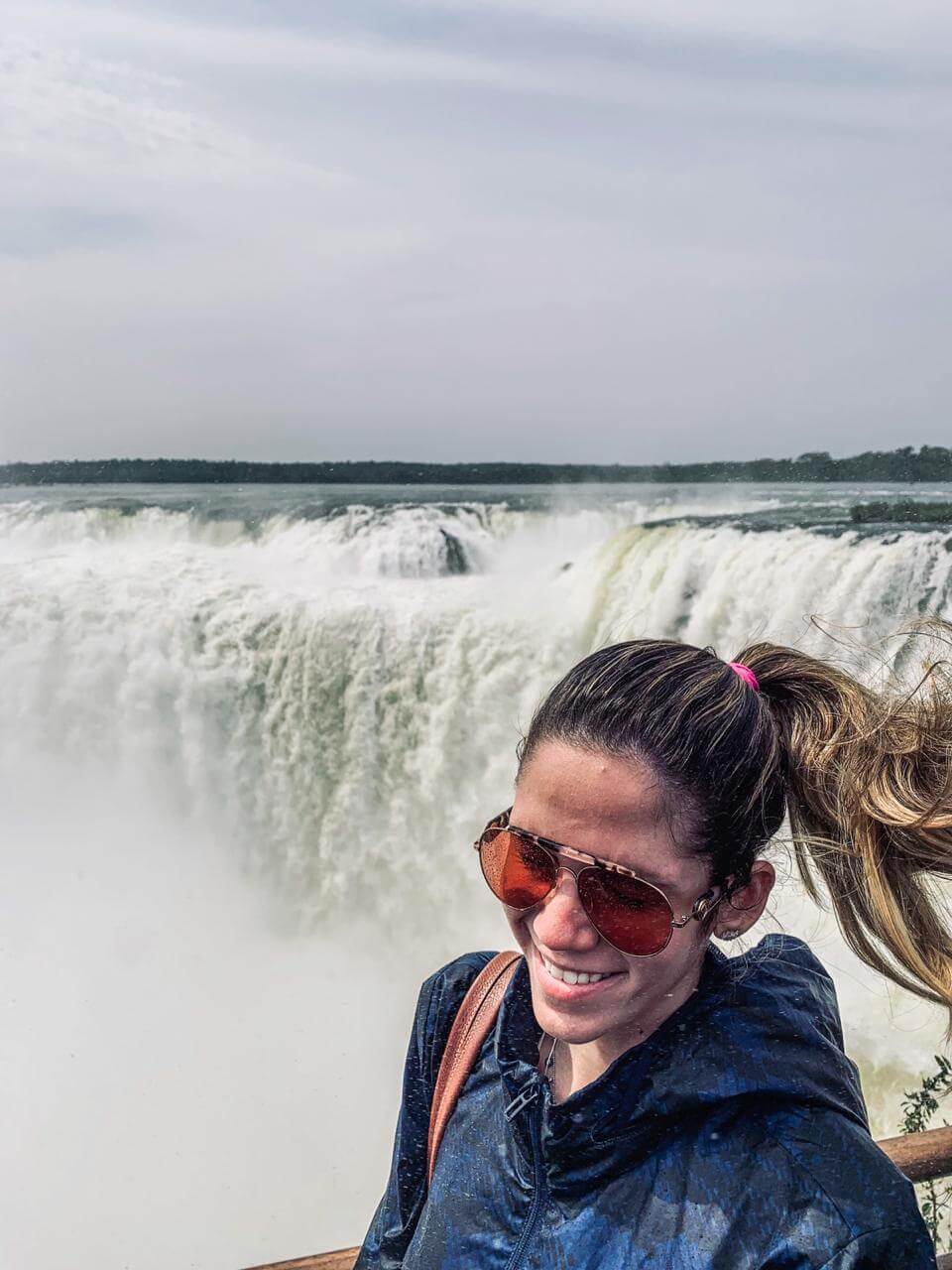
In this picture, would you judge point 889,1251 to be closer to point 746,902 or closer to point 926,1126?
point 746,902

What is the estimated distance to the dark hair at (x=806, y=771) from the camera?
0.97m

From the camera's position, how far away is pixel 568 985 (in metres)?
0.97

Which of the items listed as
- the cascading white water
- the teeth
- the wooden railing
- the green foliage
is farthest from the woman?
the cascading white water

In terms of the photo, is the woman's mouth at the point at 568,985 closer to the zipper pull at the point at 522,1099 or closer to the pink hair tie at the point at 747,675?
the zipper pull at the point at 522,1099

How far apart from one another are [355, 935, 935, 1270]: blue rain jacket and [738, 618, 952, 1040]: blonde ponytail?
0.26 feet

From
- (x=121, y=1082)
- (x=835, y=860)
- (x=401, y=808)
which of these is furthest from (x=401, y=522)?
(x=835, y=860)

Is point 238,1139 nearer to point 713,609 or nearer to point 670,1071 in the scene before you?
point 713,609

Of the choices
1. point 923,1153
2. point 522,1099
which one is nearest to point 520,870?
point 522,1099

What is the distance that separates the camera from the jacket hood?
2.87ft

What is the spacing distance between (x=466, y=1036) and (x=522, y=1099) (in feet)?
0.35

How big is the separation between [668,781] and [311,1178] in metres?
5.78

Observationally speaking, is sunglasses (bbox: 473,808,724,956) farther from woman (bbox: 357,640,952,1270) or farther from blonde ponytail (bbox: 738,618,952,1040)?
blonde ponytail (bbox: 738,618,952,1040)

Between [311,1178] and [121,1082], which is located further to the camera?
[121,1082]

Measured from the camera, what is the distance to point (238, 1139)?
243 inches
